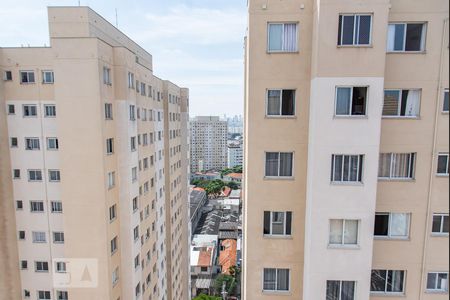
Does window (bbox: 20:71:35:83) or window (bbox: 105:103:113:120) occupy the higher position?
window (bbox: 20:71:35:83)

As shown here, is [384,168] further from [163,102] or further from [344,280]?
[163,102]

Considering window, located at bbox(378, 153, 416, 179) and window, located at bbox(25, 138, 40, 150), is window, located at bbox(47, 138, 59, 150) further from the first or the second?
window, located at bbox(378, 153, 416, 179)

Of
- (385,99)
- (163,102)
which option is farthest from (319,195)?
(163,102)

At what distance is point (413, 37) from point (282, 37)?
4673mm

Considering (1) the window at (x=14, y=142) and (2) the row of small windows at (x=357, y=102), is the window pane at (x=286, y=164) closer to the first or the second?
(2) the row of small windows at (x=357, y=102)

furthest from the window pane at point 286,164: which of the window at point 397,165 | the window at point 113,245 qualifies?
the window at point 113,245

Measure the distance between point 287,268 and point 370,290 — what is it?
3337 mm

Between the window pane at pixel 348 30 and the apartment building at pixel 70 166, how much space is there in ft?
42.8

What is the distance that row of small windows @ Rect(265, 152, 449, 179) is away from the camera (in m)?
9.43

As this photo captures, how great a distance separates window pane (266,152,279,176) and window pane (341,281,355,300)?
4.91m

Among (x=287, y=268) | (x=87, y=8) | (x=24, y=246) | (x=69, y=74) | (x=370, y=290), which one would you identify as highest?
(x=87, y=8)

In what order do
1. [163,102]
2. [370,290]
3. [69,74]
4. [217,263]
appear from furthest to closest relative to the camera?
1. [217,263]
2. [163,102]
3. [69,74]
4. [370,290]

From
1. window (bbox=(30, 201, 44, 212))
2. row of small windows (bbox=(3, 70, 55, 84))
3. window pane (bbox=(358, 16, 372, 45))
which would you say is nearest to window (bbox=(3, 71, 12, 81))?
row of small windows (bbox=(3, 70, 55, 84))

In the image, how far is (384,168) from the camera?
32.3 ft
